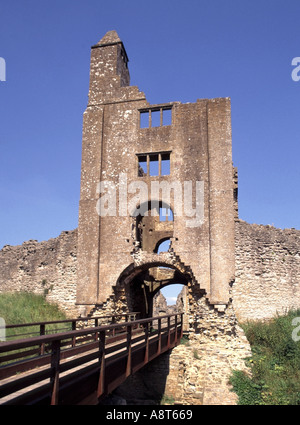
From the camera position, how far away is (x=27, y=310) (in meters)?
17.5

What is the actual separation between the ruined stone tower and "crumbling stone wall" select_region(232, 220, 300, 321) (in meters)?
4.96

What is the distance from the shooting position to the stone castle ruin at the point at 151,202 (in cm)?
1465

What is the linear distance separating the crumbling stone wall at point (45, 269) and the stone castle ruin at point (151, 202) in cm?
15

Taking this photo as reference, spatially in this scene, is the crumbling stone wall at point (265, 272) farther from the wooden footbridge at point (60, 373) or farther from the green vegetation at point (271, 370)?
the wooden footbridge at point (60, 373)

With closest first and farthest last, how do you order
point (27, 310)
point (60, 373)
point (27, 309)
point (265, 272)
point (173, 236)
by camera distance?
1. point (60, 373)
2. point (173, 236)
3. point (27, 310)
4. point (27, 309)
5. point (265, 272)

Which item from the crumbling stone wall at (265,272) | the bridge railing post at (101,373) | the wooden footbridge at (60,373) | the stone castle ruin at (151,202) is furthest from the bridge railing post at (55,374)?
the crumbling stone wall at (265,272)

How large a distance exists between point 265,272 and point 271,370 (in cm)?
669

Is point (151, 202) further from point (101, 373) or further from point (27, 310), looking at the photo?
point (101, 373)

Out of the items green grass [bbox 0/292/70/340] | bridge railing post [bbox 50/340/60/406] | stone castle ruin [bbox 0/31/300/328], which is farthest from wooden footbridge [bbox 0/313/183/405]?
green grass [bbox 0/292/70/340]

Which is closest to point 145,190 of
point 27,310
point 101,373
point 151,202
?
point 151,202

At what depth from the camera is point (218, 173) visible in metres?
15.2

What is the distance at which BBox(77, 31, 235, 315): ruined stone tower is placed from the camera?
1478cm

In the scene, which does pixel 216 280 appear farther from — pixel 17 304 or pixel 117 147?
pixel 17 304

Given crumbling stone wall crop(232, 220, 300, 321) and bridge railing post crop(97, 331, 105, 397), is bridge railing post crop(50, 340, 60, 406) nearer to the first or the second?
bridge railing post crop(97, 331, 105, 397)
